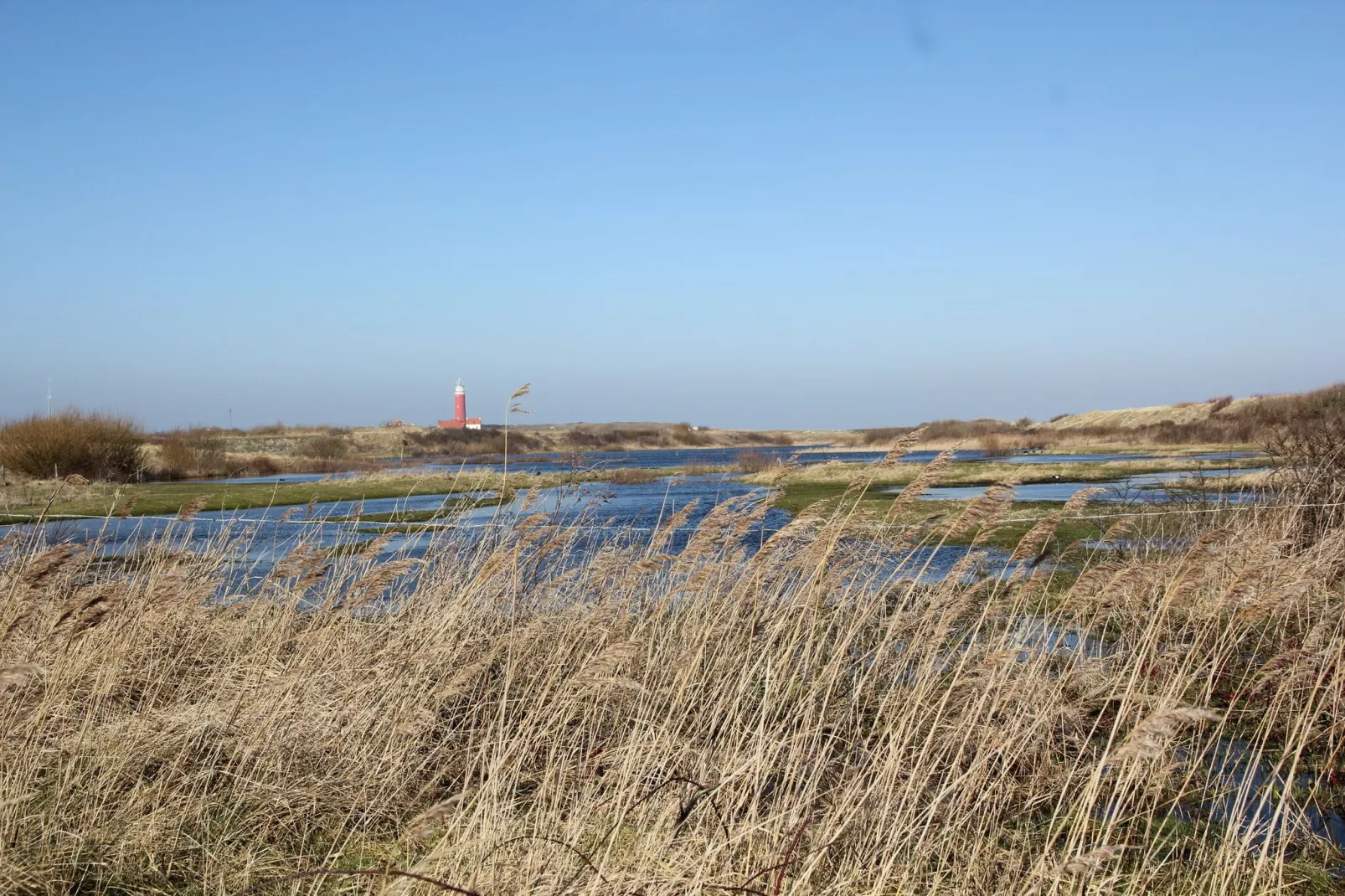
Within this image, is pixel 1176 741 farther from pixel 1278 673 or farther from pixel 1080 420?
pixel 1080 420

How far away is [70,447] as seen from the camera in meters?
30.0

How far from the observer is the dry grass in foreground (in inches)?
149

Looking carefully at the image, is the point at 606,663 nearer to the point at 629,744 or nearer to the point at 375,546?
the point at 629,744

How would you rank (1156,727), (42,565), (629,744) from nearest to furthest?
(1156,727), (629,744), (42,565)

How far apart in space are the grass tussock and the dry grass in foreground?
2609 centimetres

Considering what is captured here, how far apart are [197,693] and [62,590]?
3776 mm

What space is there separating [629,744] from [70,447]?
3206cm

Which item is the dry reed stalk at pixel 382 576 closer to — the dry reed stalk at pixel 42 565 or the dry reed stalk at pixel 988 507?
the dry reed stalk at pixel 42 565

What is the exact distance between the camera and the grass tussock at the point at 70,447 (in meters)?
29.2

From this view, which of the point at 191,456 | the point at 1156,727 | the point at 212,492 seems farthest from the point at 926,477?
the point at 191,456

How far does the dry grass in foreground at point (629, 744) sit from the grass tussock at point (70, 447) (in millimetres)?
26091

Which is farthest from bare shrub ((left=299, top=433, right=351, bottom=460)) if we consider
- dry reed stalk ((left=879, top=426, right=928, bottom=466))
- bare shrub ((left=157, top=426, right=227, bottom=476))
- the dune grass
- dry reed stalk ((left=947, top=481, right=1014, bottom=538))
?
dry reed stalk ((left=947, top=481, right=1014, bottom=538))

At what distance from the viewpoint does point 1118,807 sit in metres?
3.60

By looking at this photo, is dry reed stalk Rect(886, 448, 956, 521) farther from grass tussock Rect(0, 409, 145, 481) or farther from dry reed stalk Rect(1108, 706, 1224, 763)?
grass tussock Rect(0, 409, 145, 481)
